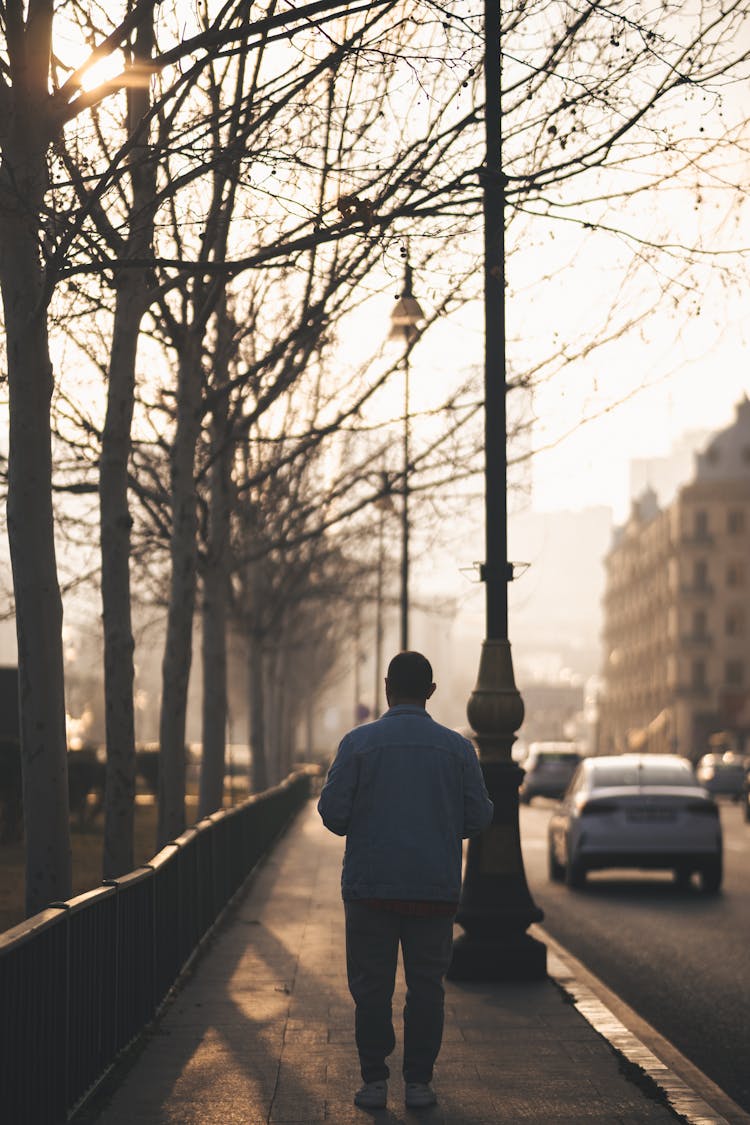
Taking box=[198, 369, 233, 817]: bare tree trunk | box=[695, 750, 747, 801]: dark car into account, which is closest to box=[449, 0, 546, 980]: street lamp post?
box=[198, 369, 233, 817]: bare tree trunk

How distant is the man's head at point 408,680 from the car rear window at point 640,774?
13.3 meters

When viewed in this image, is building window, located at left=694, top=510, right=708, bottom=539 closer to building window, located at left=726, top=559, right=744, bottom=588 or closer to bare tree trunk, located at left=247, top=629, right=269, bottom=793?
building window, located at left=726, top=559, right=744, bottom=588

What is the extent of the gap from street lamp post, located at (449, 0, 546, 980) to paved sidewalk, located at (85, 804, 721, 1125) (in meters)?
0.27

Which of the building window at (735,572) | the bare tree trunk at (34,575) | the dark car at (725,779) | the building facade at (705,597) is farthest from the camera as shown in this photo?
the building window at (735,572)

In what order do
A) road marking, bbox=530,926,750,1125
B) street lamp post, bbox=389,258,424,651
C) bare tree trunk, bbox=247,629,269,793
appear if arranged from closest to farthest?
1. road marking, bbox=530,926,750,1125
2. street lamp post, bbox=389,258,424,651
3. bare tree trunk, bbox=247,629,269,793

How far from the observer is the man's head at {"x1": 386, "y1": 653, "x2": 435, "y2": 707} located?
23.4ft

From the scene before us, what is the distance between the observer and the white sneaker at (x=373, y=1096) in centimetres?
693

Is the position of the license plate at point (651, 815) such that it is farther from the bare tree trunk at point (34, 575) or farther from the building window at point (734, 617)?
the building window at point (734, 617)

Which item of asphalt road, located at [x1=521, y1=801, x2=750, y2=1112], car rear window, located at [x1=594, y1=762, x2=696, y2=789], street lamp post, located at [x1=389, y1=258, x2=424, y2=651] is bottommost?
asphalt road, located at [x1=521, y1=801, x2=750, y2=1112]

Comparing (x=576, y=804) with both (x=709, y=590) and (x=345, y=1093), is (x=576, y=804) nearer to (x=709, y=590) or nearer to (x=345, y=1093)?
(x=345, y=1093)

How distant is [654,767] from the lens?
68.2ft

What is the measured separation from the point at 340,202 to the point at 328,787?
3.59 meters

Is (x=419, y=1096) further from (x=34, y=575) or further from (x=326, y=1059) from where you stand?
(x=34, y=575)

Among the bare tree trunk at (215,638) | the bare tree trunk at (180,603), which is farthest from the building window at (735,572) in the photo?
the bare tree trunk at (180,603)
